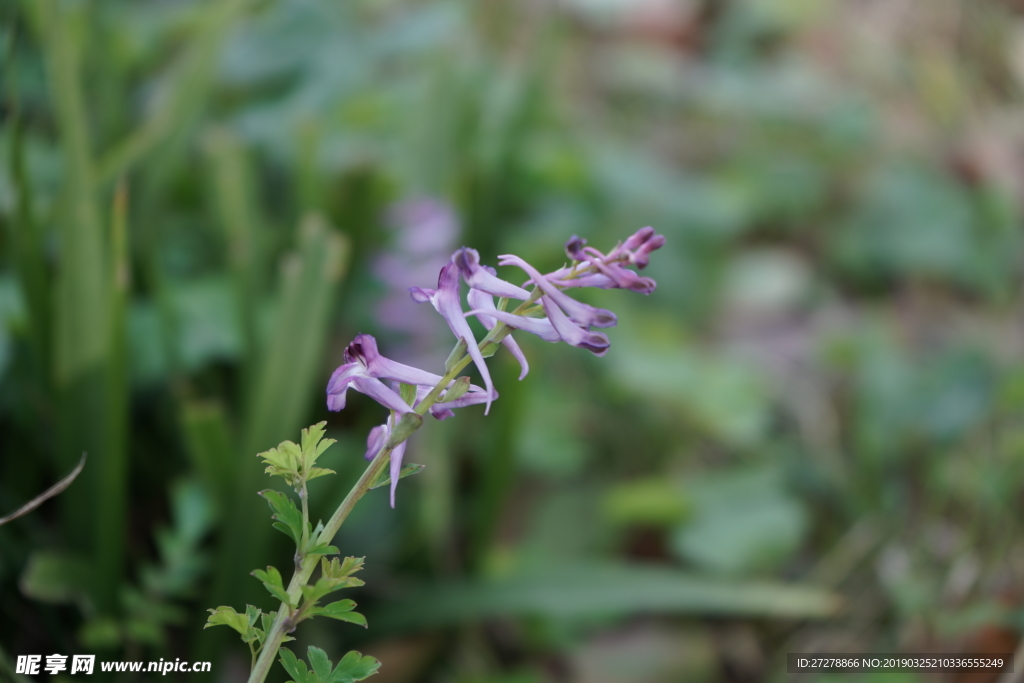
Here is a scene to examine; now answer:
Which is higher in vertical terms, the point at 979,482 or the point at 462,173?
the point at 462,173

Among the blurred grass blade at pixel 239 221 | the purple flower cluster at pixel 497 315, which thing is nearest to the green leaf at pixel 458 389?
the purple flower cluster at pixel 497 315

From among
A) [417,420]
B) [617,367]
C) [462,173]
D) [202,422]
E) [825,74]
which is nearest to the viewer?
[417,420]

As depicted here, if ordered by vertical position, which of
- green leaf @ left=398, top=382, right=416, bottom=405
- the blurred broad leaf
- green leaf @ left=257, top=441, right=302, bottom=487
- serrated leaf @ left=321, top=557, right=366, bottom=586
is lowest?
the blurred broad leaf

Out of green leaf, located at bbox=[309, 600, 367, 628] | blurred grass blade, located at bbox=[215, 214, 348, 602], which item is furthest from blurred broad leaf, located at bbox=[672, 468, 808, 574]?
green leaf, located at bbox=[309, 600, 367, 628]

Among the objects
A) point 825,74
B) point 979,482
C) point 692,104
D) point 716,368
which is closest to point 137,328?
point 716,368

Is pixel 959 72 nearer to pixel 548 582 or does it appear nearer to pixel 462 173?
pixel 462 173

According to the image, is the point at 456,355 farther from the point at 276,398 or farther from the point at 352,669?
the point at 276,398

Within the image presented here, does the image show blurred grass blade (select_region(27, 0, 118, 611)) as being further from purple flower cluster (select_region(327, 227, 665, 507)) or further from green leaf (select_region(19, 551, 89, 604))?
purple flower cluster (select_region(327, 227, 665, 507))
